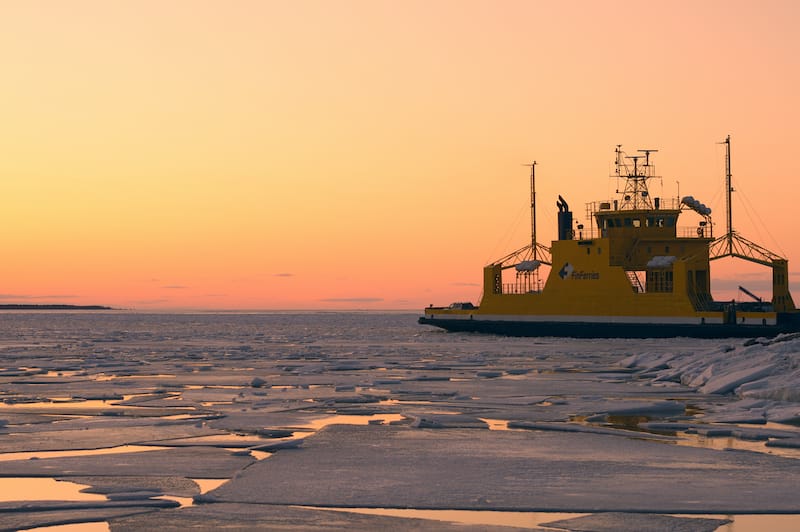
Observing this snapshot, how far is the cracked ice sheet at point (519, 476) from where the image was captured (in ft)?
28.5

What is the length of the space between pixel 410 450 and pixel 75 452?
372 cm

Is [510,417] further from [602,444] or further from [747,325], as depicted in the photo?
[747,325]

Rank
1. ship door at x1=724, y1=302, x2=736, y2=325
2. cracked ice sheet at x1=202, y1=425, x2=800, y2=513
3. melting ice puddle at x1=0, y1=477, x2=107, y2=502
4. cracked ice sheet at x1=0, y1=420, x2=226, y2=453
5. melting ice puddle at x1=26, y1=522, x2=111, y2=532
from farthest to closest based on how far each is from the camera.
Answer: ship door at x1=724, y1=302, x2=736, y2=325 < cracked ice sheet at x1=0, y1=420, x2=226, y2=453 < melting ice puddle at x1=0, y1=477, x2=107, y2=502 < cracked ice sheet at x1=202, y1=425, x2=800, y2=513 < melting ice puddle at x1=26, y1=522, x2=111, y2=532

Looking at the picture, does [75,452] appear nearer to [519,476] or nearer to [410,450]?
[410,450]

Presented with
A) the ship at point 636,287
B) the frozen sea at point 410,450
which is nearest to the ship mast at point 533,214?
the ship at point 636,287

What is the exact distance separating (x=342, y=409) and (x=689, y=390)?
24.1 ft

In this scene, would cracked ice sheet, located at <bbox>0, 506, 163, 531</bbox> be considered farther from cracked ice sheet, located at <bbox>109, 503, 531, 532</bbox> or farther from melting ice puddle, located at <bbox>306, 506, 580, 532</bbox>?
melting ice puddle, located at <bbox>306, 506, 580, 532</bbox>

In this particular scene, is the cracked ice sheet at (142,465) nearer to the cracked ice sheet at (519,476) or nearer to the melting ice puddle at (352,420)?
the cracked ice sheet at (519,476)

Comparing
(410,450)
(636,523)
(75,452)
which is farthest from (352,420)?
(636,523)

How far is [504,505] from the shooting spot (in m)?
8.59

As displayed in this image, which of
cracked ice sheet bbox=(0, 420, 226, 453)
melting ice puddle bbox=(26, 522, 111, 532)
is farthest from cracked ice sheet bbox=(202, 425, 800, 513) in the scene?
cracked ice sheet bbox=(0, 420, 226, 453)

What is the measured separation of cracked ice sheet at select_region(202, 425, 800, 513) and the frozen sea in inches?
1.4

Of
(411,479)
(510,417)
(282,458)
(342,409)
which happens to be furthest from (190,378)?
(411,479)

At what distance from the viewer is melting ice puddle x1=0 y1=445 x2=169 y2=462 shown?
11180 millimetres
